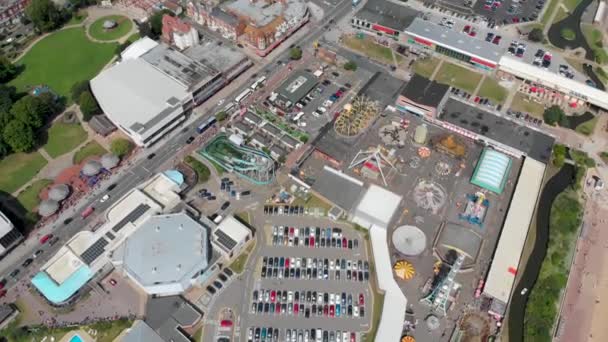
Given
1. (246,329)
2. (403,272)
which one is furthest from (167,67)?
(403,272)

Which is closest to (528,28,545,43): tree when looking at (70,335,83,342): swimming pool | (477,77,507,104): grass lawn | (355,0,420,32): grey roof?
(477,77,507,104): grass lawn

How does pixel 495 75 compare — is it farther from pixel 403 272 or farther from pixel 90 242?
pixel 90 242

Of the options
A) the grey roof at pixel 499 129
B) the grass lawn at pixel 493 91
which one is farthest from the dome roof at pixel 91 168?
the grass lawn at pixel 493 91

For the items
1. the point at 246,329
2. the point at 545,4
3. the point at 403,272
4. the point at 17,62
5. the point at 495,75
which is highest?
the point at 545,4

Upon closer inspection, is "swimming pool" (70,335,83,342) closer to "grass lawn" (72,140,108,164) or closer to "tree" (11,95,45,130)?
"grass lawn" (72,140,108,164)

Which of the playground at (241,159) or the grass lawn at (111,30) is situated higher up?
the grass lawn at (111,30)

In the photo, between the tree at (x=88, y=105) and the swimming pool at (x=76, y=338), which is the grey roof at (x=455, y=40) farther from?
the swimming pool at (x=76, y=338)

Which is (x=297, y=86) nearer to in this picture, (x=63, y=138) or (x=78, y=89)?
(x=78, y=89)
